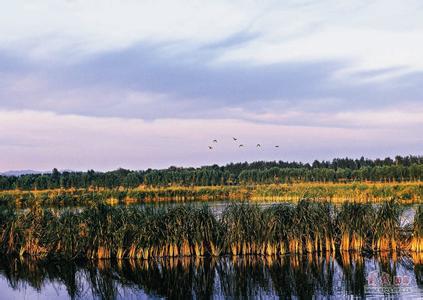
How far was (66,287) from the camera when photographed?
16.5 meters

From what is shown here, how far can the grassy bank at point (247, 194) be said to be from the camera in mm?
46188

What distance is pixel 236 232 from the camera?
19219mm

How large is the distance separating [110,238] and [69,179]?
75.4m

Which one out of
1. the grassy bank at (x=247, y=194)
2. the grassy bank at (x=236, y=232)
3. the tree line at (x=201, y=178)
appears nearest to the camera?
the grassy bank at (x=236, y=232)

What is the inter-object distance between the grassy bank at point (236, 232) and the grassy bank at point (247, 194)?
1536 cm

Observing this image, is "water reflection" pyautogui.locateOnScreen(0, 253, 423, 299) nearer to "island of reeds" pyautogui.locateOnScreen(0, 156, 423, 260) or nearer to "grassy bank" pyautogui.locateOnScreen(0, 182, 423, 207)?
"island of reeds" pyautogui.locateOnScreen(0, 156, 423, 260)

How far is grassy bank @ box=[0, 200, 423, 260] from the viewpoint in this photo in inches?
752

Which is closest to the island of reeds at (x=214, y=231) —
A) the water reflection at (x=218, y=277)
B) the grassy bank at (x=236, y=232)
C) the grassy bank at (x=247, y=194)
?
the grassy bank at (x=236, y=232)

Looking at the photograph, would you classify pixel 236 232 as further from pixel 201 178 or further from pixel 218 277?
pixel 201 178

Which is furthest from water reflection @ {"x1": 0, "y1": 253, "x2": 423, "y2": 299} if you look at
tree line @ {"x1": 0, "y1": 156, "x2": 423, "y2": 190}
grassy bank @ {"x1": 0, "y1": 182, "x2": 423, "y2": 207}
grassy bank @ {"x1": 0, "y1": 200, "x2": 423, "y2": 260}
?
tree line @ {"x1": 0, "y1": 156, "x2": 423, "y2": 190}

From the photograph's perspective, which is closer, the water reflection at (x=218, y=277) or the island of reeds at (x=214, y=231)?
the water reflection at (x=218, y=277)

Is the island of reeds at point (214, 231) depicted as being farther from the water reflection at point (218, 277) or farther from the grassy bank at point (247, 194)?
the grassy bank at point (247, 194)

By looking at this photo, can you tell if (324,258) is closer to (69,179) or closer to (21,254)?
(21,254)

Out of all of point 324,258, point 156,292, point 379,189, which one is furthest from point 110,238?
point 379,189
